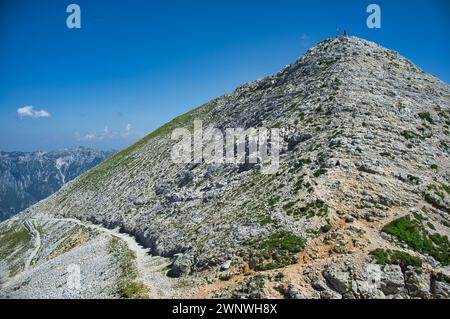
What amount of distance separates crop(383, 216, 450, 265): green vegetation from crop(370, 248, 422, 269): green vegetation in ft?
6.25

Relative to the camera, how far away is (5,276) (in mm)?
86562

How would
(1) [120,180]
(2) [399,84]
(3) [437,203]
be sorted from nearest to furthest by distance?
(3) [437,203] → (2) [399,84] → (1) [120,180]

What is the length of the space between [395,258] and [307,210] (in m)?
9.94

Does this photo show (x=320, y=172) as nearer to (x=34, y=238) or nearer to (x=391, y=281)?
(x=391, y=281)

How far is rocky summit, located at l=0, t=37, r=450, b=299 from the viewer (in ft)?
112

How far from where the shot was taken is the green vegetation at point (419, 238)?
3566 cm

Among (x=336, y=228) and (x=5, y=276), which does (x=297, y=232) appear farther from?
(x=5, y=276)

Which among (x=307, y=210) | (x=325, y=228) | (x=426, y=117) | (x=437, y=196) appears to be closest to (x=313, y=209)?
(x=307, y=210)

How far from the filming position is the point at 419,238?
3678cm

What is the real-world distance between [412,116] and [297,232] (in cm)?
3205

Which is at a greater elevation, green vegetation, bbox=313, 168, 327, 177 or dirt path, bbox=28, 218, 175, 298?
green vegetation, bbox=313, 168, 327, 177

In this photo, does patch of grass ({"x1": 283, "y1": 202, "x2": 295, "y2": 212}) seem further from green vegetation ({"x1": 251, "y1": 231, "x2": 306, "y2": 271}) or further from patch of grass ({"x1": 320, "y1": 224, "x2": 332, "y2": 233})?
patch of grass ({"x1": 320, "y1": 224, "x2": 332, "y2": 233})

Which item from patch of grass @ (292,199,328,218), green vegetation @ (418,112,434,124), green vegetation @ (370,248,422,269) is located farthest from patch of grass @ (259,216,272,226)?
green vegetation @ (418,112,434,124)
